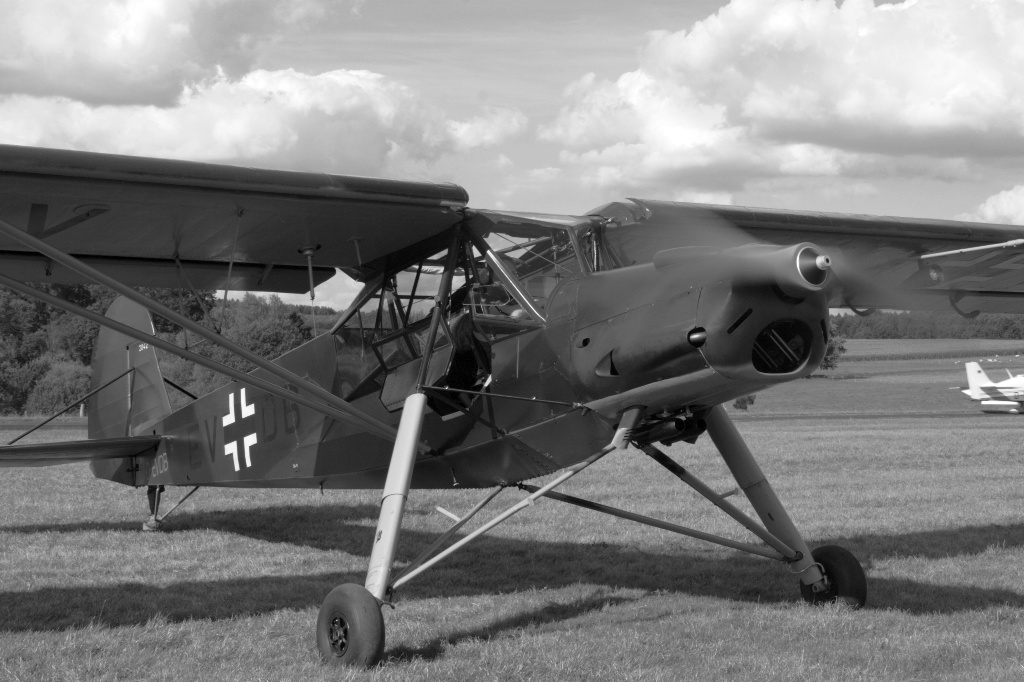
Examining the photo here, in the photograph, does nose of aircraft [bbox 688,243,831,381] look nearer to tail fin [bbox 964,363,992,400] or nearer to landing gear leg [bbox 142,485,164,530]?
landing gear leg [bbox 142,485,164,530]

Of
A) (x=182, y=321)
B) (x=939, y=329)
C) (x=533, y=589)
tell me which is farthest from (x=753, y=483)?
(x=939, y=329)

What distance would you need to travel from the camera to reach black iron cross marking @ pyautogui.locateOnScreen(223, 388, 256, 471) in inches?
344

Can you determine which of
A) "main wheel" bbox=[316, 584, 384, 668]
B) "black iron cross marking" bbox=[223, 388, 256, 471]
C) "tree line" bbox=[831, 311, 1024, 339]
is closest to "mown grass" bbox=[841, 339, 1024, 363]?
"tree line" bbox=[831, 311, 1024, 339]

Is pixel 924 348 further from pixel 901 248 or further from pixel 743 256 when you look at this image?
pixel 743 256

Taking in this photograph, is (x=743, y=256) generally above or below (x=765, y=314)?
above

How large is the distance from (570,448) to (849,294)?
2181mm

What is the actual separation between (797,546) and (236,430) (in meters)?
4.91

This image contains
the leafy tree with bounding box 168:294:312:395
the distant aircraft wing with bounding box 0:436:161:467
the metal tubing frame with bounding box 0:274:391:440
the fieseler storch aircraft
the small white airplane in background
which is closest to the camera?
the fieseler storch aircraft

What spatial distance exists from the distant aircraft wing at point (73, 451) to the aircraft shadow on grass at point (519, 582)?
3.17ft

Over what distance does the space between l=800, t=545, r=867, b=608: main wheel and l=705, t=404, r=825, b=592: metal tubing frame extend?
0.45 feet

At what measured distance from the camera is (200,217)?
22.0 feet

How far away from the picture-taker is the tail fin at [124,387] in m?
10.8

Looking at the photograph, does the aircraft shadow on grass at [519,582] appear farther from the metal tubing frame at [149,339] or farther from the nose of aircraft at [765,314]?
the nose of aircraft at [765,314]

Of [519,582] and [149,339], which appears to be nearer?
[149,339]
